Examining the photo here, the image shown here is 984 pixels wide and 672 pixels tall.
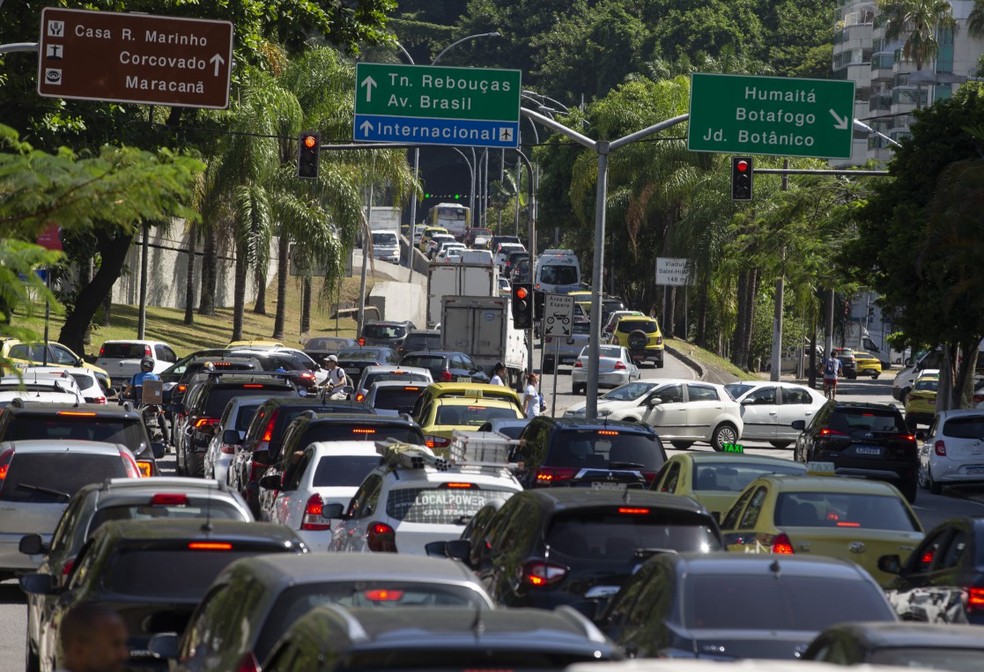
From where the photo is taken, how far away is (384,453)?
1421cm

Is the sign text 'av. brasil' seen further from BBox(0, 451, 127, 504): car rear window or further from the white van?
the white van

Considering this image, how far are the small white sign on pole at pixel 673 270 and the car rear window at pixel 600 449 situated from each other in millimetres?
45566

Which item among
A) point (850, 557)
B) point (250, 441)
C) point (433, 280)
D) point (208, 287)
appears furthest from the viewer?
point (208, 287)

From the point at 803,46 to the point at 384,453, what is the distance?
117 meters

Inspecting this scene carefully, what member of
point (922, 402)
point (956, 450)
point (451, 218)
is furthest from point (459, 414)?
point (451, 218)

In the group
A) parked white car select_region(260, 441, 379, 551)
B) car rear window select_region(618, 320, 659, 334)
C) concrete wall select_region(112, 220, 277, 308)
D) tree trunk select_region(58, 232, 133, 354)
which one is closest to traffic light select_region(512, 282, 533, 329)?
tree trunk select_region(58, 232, 133, 354)

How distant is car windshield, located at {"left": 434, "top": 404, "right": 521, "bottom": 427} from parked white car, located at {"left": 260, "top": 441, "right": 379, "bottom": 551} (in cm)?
661

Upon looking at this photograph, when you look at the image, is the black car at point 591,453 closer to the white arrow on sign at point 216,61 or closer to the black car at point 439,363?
the white arrow on sign at point 216,61

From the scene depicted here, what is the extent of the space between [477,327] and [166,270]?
1864cm

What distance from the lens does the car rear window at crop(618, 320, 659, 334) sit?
59.6m

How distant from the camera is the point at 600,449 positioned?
17547 mm

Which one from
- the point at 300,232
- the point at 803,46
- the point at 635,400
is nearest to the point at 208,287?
the point at 300,232

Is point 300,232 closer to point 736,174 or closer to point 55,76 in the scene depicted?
point 736,174

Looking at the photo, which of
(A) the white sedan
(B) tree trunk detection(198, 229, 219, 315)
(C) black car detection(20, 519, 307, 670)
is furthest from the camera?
(B) tree trunk detection(198, 229, 219, 315)
